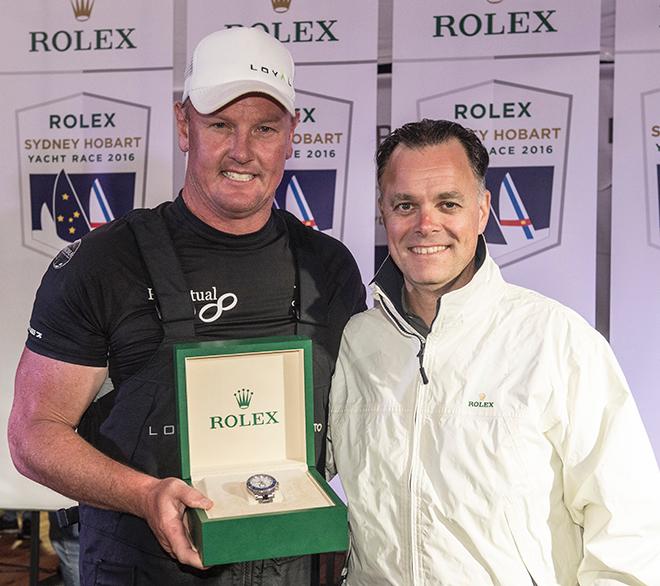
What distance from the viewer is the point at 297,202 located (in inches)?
109

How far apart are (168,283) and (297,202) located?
4.07ft

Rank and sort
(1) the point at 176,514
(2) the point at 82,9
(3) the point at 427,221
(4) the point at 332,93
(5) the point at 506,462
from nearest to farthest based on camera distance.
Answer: (1) the point at 176,514 → (5) the point at 506,462 → (3) the point at 427,221 → (4) the point at 332,93 → (2) the point at 82,9

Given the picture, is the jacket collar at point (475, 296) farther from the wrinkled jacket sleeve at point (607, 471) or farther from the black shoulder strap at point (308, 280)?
the black shoulder strap at point (308, 280)

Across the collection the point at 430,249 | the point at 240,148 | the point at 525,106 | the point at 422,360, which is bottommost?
the point at 422,360

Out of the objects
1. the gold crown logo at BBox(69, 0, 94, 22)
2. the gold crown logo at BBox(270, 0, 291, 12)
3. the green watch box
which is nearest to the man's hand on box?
the green watch box

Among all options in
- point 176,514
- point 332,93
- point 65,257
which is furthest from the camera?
point 332,93

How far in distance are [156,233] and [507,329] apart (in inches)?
32.0

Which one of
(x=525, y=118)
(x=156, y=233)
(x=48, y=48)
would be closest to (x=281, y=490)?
(x=156, y=233)

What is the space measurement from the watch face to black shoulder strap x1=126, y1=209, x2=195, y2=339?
0.37 m

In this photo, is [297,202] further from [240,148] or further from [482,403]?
[482,403]

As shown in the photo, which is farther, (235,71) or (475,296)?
(235,71)

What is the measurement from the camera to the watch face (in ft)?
4.49

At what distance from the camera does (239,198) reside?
5.52 feet

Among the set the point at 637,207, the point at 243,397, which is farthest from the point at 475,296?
the point at 637,207
